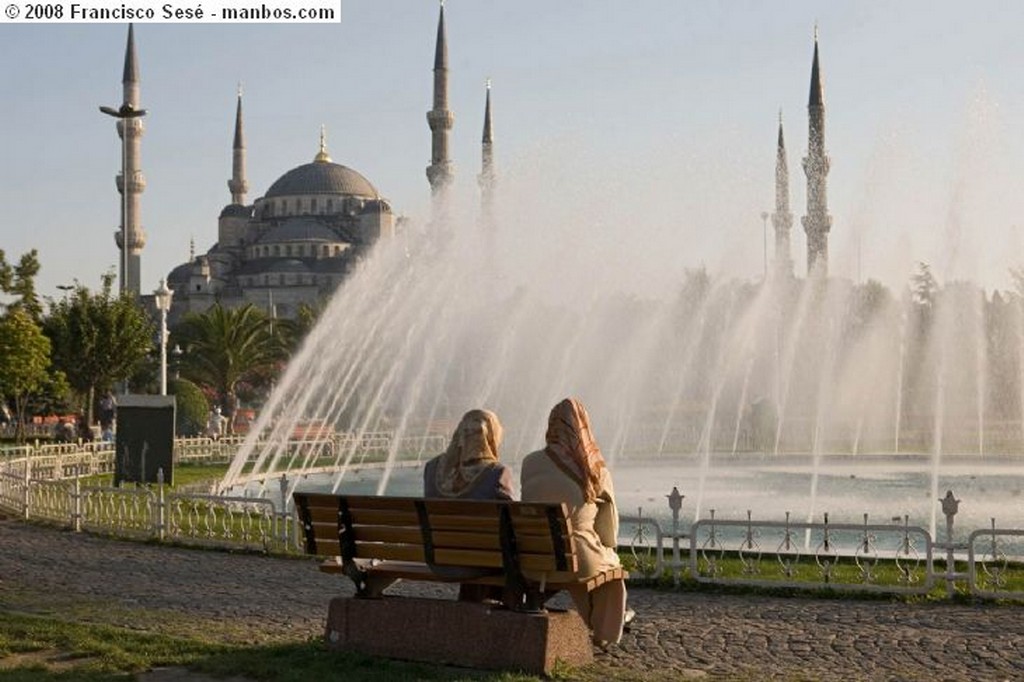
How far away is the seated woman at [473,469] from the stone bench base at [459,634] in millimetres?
233

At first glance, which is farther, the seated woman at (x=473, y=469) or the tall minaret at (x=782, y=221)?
the tall minaret at (x=782, y=221)

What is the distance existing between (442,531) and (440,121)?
227ft

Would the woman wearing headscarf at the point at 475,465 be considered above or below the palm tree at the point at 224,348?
below

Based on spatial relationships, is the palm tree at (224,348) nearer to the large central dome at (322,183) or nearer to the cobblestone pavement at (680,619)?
the cobblestone pavement at (680,619)

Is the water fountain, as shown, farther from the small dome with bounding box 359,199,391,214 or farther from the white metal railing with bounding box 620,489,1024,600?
the small dome with bounding box 359,199,391,214

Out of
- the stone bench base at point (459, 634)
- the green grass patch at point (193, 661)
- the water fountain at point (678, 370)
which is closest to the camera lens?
the green grass patch at point (193, 661)

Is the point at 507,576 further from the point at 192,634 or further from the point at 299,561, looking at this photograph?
the point at 299,561

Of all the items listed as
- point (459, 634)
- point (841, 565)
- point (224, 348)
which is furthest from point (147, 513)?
point (224, 348)

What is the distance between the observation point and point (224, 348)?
41.7 meters

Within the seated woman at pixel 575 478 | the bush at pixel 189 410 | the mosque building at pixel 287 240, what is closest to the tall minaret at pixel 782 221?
the bush at pixel 189 410

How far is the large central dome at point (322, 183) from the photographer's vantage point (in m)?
108

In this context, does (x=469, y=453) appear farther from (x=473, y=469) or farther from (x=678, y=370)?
(x=678, y=370)

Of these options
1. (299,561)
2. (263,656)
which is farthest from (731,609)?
(299,561)

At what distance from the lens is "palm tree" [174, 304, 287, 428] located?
137 ft
